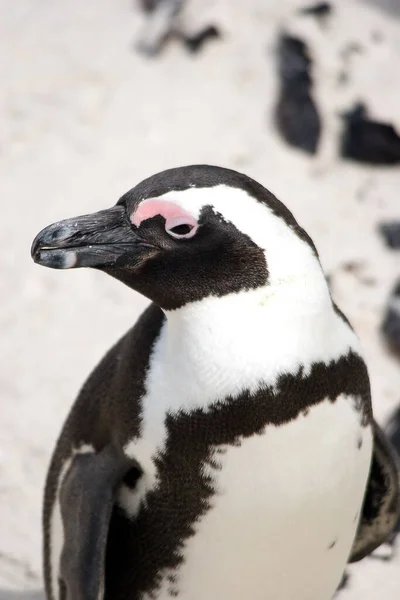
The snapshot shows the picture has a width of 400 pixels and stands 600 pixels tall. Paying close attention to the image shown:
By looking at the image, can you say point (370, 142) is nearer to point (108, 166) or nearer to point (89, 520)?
point (108, 166)

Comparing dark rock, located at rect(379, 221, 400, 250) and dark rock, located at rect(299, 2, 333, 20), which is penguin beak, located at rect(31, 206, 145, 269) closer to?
dark rock, located at rect(379, 221, 400, 250)

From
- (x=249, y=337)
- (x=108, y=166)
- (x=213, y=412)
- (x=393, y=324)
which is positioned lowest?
(x=393, y=324)

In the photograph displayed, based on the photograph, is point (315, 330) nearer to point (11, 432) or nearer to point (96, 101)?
point (11, 432)

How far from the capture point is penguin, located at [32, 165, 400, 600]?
1.69 meters

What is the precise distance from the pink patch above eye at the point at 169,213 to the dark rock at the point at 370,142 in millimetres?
2805

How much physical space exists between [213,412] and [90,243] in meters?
0.36

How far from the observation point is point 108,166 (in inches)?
168

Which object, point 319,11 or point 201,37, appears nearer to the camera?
point 201,37

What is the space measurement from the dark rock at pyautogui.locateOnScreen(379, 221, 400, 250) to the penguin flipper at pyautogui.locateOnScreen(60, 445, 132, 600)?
2.25 metres

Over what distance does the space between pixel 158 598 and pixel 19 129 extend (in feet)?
9.41

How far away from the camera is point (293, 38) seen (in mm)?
4734

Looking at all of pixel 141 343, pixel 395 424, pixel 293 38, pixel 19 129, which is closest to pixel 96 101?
pixel 19 129

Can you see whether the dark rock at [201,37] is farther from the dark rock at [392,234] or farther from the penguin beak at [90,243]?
the penguin beak at [90,243]

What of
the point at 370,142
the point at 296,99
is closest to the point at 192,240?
the point at 370,142
